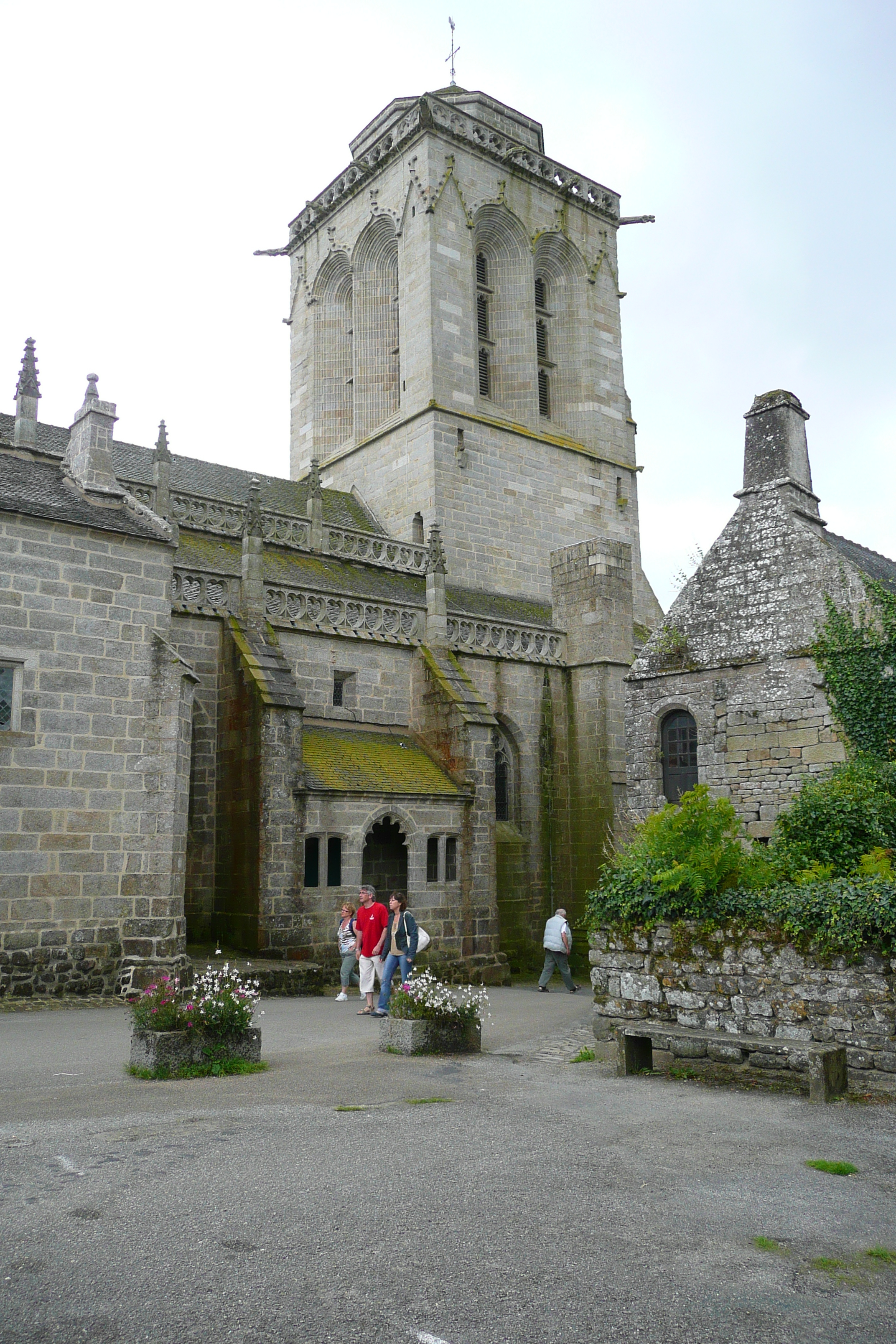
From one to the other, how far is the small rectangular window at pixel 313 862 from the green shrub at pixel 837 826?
820 cm

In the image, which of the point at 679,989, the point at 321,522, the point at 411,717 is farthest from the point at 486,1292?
the point at 321,522

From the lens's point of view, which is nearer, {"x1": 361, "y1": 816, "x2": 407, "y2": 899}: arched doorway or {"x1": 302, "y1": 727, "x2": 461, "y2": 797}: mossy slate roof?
{"x1": 302, "y1": 727, "x2": 461, "y2": 797}: mossy slate roof

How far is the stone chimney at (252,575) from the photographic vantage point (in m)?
18.5

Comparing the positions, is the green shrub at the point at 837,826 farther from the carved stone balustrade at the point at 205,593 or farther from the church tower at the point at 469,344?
the church tower at the point at 469,344

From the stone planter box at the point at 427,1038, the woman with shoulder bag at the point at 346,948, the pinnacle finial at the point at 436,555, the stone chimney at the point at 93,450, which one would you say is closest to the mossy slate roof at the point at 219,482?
the pinnacle finial at the point at 436,555

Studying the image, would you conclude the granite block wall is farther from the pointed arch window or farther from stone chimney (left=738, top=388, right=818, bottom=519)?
the pointed arch window

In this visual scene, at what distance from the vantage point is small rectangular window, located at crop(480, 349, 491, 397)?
29.7 m

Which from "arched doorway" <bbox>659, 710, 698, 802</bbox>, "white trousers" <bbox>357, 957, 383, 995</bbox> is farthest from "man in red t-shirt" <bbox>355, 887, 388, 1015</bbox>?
"arched doorway" <bbox>659, 710, 698, 802</bbox>

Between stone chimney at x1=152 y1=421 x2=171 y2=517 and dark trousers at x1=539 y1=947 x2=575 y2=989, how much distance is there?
1117 cm

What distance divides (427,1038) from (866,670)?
877 centimetres

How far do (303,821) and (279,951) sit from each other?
2.14 meters

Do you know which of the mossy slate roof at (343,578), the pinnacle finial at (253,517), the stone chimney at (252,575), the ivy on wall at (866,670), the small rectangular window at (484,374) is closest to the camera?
the ivy on wall at (866,670)

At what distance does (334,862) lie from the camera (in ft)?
56.8

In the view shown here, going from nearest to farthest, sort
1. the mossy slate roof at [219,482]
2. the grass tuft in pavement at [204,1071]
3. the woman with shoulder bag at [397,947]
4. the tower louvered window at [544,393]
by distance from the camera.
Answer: the grass tuft in pavement at [204,1071]
the woman with shoulder bag at [397,947]
the mossy slate roof at [219,482]
the tower louvered window at [544,393]
